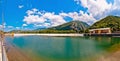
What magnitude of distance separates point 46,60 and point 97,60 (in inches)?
172

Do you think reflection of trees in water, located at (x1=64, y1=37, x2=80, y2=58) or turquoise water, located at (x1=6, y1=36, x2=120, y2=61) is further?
reflection of trees in water, located at (x1=64, y1=37, x2=80, y2=58)

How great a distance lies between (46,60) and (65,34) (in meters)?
78.7

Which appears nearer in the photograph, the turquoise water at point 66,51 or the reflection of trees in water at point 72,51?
the turquoise water at point 66,51

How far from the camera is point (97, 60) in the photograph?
1975 centimetres

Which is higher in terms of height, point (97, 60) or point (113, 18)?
point (113, 18)

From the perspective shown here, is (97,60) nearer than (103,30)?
Yes

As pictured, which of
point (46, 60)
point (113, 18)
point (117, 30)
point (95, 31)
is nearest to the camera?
point (46, 60)

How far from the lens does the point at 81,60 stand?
19969mm

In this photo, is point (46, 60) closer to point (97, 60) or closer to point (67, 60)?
point (67, 60)

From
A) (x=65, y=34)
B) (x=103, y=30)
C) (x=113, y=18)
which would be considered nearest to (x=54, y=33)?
(x=65, y=34)

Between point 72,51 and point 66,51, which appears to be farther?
point 72,51

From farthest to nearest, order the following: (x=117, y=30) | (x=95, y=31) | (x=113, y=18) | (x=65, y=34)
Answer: (x=113, y=18) → (x=65, y=34) → (x=95, y=31) → (x=117, y=30)

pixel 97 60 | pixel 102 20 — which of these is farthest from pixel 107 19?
pixel 97 60

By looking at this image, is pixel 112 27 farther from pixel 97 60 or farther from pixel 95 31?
pixel 97 60
